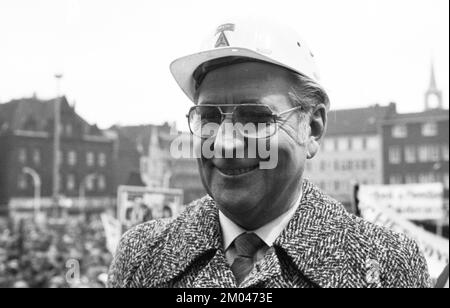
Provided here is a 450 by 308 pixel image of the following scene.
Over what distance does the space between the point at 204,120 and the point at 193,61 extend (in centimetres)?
14

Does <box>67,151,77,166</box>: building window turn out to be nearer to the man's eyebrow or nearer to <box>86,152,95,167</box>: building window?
<box>86,152,95,167</box>: building window

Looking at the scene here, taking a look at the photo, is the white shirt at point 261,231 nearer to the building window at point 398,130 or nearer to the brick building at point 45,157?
the building window at point 398,130

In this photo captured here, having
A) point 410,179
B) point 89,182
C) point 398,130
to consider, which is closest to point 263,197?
point 398,130

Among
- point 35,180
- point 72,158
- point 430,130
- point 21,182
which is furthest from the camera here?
point 35,180

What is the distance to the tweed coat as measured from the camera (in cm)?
131

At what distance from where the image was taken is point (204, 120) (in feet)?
4.29

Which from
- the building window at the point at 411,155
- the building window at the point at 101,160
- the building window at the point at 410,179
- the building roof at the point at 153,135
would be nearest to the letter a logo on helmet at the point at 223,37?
the building roof at the point at 153,135

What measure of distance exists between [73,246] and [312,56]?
14.2 meters

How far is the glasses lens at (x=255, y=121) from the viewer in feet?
4.11

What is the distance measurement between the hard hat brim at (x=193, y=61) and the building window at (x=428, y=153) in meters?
10.6

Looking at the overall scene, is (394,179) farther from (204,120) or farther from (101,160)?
(101,160)

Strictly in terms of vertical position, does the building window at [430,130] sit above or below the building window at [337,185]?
above

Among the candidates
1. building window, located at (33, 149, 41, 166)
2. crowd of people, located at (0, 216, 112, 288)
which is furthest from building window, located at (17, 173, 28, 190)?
crowd of people, located at (0, 216, 112, 288)

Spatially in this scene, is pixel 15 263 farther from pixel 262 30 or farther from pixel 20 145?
pixel 20 145
